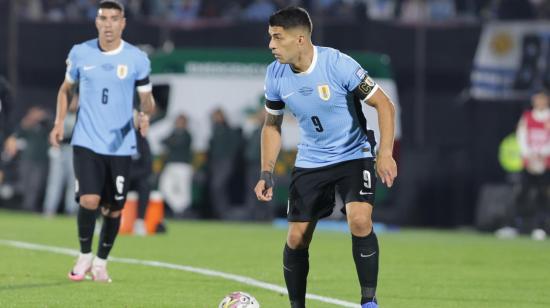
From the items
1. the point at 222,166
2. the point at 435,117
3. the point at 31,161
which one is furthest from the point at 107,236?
the point at 31,161

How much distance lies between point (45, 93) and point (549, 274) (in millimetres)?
12694

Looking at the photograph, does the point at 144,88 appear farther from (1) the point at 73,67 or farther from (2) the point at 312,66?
(2) the point at 312,66

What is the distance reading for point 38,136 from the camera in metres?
24.6

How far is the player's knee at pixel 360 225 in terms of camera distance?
9375 mm

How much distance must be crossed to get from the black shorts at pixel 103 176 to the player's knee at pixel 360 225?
3302 millimetres

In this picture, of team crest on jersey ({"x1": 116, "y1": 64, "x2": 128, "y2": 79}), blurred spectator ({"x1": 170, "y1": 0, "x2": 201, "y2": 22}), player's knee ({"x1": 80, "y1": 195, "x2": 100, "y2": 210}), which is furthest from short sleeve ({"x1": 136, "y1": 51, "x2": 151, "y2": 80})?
blurred spectator ({"x1": 170, "y1": 0, "x2": 201, "y2": 22})

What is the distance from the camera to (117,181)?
12.2 meters

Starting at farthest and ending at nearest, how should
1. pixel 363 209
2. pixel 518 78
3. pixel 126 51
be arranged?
pixel 518 78 → pixel 126 51 → pixel 363 209

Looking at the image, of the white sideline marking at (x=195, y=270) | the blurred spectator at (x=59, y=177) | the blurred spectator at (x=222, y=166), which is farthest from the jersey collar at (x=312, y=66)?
the blurred spectator at (x=59, y=177)

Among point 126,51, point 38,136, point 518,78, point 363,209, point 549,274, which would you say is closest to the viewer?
point 363,209

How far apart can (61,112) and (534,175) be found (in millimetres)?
10615

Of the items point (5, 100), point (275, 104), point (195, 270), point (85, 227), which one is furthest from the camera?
point (5, 100)

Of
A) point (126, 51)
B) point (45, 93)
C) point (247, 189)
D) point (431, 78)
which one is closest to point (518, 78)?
point (431, 78)

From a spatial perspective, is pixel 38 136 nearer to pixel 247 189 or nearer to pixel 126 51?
pixel 247 189
